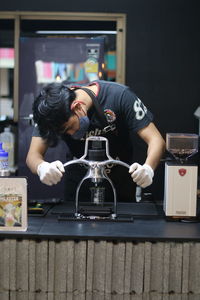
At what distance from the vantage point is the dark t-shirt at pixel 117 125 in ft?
9.07

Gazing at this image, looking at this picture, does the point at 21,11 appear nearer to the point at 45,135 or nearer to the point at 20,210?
the point at 45,135

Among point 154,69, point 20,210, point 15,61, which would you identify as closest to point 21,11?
point 15,61

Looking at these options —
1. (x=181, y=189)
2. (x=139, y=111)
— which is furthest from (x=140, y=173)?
(x=139, y=111)

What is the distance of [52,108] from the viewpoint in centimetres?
238

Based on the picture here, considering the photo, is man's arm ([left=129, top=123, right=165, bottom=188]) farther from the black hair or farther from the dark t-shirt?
the black hair

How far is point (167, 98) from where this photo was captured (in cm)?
502

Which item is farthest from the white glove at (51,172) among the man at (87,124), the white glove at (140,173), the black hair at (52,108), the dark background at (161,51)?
the dark background at (161,51)

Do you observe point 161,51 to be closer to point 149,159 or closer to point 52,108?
point 149,159

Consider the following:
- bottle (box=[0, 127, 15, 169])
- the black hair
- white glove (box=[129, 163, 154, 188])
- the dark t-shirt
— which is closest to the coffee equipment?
white glove (box=[129, 163, 154, 188])

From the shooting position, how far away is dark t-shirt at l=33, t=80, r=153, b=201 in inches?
109

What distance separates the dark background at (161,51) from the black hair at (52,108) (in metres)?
2.60

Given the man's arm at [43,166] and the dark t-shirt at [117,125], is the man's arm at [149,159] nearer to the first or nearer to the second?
the dark t-shirt at [117,125]

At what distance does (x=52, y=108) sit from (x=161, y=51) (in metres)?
2.82

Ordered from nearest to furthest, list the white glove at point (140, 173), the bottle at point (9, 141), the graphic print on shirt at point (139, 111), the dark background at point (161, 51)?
the white glove at point (140, 173)
the graphic print on shirt at point (139, 111)
the bottle at point (9, 141)
the dark background at point (161, 51)
